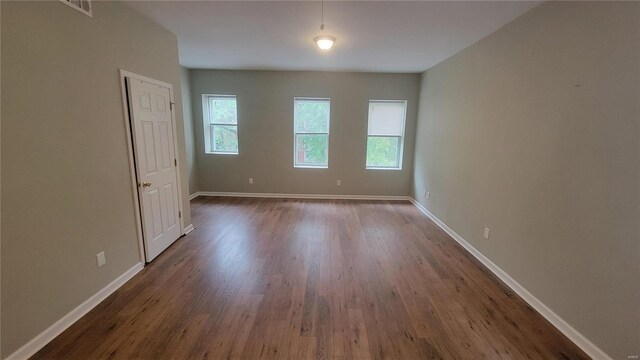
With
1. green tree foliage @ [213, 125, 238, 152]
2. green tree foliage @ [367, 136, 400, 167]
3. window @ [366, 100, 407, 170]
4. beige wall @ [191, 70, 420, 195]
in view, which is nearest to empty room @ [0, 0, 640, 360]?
Answer: beige wall @ [191, 70, 420, 195]

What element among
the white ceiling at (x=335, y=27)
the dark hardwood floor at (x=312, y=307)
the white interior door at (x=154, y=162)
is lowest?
the dark hardwood floor at (x=312, y=307)

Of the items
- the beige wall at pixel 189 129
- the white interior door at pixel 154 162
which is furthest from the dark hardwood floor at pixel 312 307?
the beige wall at pixel 189 129

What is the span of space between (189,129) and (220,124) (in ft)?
2.02

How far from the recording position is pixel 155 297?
2.21 m

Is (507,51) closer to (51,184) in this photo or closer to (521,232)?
(521,232)

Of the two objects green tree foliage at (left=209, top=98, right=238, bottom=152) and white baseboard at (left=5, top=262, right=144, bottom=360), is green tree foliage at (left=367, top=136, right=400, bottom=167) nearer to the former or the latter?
green tree foliage at (left=209, top=98, right=238, bottom=152)

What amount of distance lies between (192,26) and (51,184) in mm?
2161

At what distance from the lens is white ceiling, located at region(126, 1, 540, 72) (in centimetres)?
231

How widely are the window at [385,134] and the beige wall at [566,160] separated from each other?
2.13 meters

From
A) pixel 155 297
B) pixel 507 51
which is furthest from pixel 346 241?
pixel 507 51

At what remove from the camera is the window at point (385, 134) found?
528 centimetres

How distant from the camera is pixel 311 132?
210 inches

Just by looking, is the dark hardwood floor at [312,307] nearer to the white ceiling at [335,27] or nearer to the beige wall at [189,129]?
the beige wall at [189,129]

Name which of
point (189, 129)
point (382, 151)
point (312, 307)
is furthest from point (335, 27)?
point (189, 129)
